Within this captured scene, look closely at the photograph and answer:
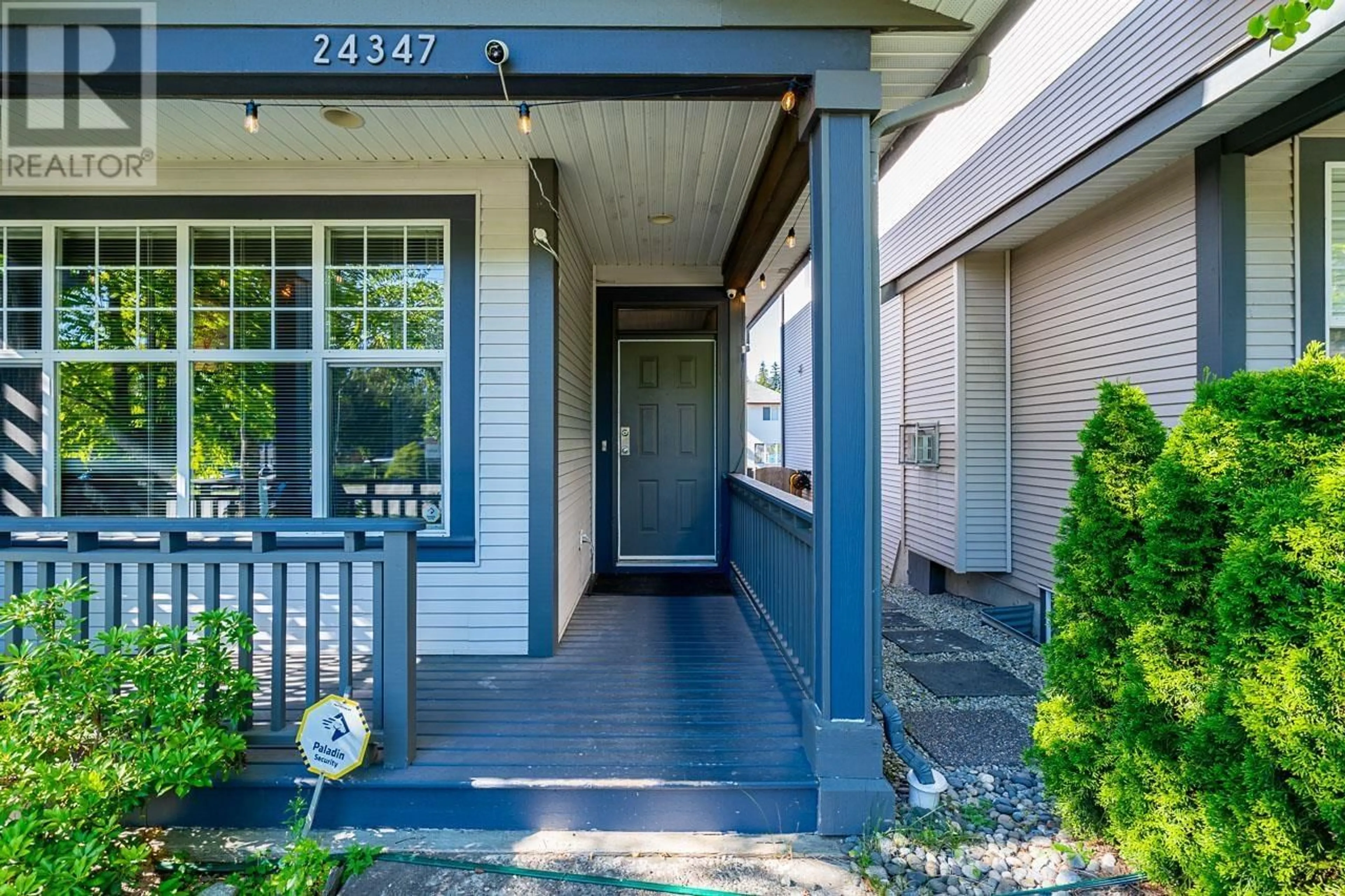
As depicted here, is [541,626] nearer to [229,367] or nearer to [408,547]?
[408,547]

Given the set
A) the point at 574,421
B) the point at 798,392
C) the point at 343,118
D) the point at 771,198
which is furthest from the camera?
the point at 798,392

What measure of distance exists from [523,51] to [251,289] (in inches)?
76.2

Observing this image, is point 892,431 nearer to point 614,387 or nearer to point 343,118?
point 614,387

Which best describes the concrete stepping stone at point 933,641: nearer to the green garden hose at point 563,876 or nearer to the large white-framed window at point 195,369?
the green garden hose at point 563,876

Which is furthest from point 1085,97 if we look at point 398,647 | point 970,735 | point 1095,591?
point 398,647

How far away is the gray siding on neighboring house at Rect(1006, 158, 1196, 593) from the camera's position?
349cm

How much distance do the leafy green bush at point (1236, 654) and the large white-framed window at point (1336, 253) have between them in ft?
7.21

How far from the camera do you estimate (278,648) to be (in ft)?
6.97

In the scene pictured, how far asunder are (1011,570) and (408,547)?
4728 mm

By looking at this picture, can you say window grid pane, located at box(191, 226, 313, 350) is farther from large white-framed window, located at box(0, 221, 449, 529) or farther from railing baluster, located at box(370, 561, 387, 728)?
railing baluster, located at box(370, 561, 387, 728)

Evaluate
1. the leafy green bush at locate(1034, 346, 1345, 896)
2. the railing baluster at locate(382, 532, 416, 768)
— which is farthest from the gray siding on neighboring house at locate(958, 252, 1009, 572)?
the railing baluster at locate(382, 532, 416, 768)

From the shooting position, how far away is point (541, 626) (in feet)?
10.3

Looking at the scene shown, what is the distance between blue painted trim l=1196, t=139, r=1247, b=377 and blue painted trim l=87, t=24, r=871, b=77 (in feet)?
7.57

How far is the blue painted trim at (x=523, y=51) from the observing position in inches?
87.2
